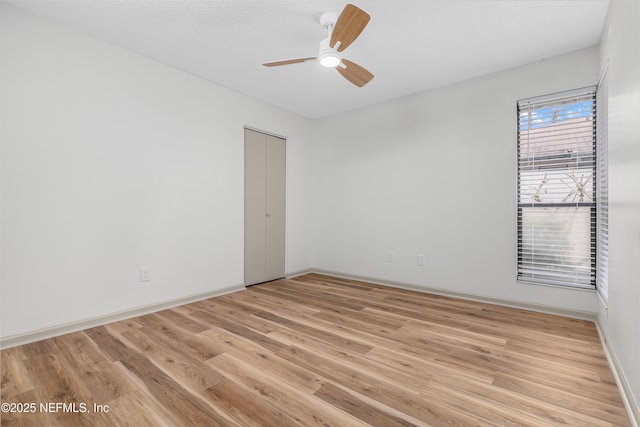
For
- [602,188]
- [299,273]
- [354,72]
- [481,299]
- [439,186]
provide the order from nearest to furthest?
[602,188]
[354,72]
[481,299]
[439,186]
[299,273]

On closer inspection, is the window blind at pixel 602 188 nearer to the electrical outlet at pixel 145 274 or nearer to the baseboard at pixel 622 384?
the baseboard at pixel 622 384

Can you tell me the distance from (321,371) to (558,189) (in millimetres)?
2825

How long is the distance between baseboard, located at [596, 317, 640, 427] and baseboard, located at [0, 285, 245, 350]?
3.47 meters

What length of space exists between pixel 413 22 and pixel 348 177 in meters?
2.38

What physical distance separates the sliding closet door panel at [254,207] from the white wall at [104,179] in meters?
0.15

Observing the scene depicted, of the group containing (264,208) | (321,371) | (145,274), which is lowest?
(321,371)

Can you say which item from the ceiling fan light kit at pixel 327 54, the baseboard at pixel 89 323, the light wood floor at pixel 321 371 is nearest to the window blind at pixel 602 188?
the light wood floor at pixel 321 371

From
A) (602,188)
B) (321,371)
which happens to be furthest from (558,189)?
(321,371)

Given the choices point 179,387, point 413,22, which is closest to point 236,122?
point 413,22

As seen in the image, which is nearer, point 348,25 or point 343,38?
point 348,25

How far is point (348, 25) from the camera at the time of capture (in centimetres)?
201

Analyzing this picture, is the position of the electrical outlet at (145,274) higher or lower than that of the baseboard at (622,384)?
higher

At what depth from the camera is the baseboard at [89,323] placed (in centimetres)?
220

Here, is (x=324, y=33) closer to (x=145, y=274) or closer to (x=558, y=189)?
(x=558, y=189)
